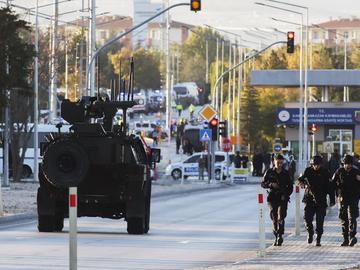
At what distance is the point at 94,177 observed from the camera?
27969 mm

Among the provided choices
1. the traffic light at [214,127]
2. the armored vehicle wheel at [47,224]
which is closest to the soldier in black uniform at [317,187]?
the armored vehicle wheel at [47,224]

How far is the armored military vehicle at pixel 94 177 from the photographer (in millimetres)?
27469

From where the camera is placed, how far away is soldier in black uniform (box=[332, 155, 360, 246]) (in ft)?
81.6

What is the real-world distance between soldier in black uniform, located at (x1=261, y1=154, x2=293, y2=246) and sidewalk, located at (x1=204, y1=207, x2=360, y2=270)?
375mm

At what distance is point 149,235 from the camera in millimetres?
28156

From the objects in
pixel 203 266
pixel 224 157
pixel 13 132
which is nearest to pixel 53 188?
pixel 203 266

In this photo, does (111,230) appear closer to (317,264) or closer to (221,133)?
(317,264)

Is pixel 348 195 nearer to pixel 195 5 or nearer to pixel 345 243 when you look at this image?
pixel 345 243

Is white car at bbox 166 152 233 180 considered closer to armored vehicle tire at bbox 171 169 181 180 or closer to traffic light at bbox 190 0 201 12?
armored vehicle tire at bbox 171 169 181 180

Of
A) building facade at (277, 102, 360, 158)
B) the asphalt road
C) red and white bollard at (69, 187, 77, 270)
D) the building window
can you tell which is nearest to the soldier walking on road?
building facade at (277, 102, 360, 158)

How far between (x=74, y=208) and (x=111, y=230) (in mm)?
13555

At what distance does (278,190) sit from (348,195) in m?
1.28

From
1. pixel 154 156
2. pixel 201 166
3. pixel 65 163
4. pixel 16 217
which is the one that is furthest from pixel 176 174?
pixel 65 163

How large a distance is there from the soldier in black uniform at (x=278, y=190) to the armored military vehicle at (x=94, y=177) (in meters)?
3.66
